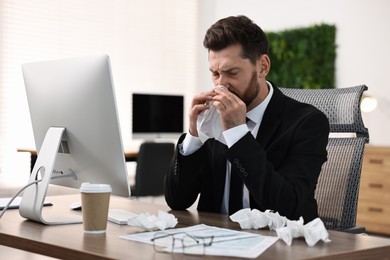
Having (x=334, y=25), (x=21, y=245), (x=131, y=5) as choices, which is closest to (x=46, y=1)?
(x=131, y=5)

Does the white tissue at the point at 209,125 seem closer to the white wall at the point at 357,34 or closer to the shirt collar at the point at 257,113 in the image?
the shirt collar at the point at 257,113

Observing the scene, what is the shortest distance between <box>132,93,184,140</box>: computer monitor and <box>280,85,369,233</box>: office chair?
3.91 meters

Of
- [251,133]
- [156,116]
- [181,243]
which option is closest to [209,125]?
[251,133]

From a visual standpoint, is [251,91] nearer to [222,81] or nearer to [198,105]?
[222,81]

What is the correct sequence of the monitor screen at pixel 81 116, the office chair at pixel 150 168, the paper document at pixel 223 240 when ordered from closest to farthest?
the paper document at pixel 223 240, the monitor screen at pixel 81 116, the office chair at pixel 150 168

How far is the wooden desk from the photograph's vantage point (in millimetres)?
1252

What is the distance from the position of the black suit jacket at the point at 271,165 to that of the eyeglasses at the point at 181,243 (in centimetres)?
39

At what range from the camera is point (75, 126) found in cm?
175

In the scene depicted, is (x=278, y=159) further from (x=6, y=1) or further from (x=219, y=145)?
(x=6, y=1)

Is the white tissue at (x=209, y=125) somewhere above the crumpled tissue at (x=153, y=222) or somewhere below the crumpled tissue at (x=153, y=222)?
above

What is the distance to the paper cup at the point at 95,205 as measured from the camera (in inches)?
56.6

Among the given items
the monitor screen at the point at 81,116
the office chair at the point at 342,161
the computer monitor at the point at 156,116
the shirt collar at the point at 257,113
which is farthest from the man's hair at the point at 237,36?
the computer monitor at the point at 156,116

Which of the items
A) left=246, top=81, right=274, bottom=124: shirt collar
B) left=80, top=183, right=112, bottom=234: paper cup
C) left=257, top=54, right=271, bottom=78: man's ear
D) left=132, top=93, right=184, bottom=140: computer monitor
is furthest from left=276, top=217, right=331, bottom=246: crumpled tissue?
left=132, top=93, right=184, bottom=140: computer monitor

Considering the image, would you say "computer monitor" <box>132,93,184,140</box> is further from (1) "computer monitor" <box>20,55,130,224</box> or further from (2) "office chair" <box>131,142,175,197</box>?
(1) "computer monitor" <box>20,55,130,224</box>
